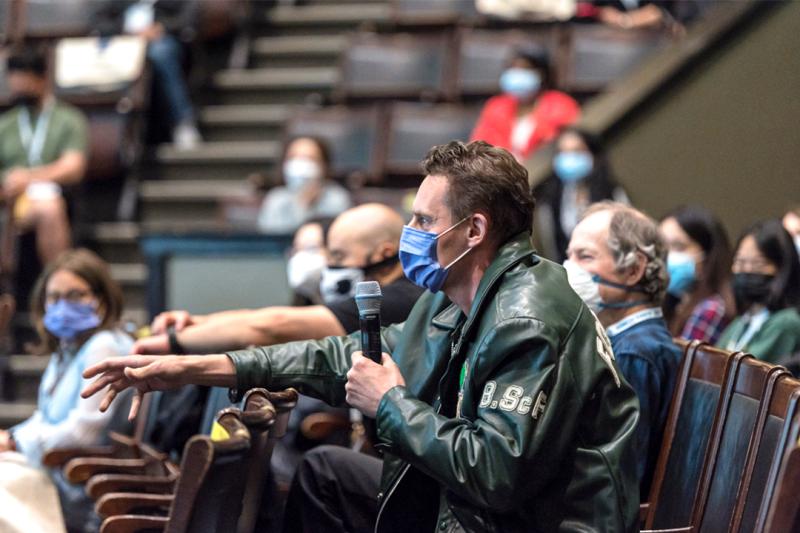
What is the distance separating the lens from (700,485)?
108 inches

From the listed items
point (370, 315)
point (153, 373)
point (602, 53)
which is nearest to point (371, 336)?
point (370, 315)

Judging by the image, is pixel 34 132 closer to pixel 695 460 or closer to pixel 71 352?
pixel 71 352

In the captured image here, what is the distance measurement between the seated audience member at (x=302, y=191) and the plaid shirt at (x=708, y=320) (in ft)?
6.82

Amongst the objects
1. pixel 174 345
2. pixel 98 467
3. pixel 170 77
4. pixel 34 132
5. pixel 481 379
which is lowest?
pixel 98 467

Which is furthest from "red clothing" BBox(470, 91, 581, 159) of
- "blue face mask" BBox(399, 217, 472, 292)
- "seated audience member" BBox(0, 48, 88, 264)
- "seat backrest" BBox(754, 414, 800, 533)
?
"seat backrest" BBox(754, 414, 800, 533)

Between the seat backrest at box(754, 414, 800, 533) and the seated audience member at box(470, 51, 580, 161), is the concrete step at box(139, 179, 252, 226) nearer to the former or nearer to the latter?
the seated audience member at box(470, 51, 580, 161)

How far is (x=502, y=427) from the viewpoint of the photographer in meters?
2.21

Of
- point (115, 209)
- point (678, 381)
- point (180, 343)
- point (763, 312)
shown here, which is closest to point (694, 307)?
point (763, 312)

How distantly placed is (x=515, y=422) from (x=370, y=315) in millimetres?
365

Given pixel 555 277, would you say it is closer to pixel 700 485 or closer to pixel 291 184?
pixel 700 485

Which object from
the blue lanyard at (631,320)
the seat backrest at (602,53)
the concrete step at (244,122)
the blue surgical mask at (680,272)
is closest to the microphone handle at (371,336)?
the blue lanyard at (631,320)

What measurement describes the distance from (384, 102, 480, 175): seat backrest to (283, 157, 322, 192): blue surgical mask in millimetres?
631

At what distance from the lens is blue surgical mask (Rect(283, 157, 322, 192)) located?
6.20 m

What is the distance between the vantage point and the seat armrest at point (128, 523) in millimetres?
2941
